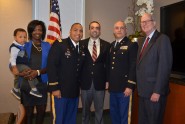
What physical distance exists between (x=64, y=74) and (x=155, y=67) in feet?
3.54

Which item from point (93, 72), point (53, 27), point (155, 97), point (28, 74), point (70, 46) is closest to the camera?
point (155, 97)

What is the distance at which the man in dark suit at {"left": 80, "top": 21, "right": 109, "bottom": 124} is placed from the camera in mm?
2988

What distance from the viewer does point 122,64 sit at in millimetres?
2920

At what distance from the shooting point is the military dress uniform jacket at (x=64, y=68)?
273cm

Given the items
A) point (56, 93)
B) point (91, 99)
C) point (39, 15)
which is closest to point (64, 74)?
point (56, 93)

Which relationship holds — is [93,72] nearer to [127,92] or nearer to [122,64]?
[122,64]

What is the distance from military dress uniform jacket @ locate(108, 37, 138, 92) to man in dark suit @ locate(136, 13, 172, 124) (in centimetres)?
22

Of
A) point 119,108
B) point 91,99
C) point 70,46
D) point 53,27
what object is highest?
point 53,27

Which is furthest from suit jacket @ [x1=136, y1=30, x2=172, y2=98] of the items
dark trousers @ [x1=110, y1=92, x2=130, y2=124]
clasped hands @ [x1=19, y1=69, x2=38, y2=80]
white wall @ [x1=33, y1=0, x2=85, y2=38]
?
white wall @ [x1=33, y1=0, x2=85, y2=38]

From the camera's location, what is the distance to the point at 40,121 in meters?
2.90

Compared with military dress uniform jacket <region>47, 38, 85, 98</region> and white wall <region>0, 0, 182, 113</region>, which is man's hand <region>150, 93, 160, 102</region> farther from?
white wall <region>0, 0, 182, 113</region>

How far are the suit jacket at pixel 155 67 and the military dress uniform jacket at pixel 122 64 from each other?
249 millimetres

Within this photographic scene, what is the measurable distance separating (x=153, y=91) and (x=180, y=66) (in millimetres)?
734

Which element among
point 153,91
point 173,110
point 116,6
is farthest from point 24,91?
point 116,6
